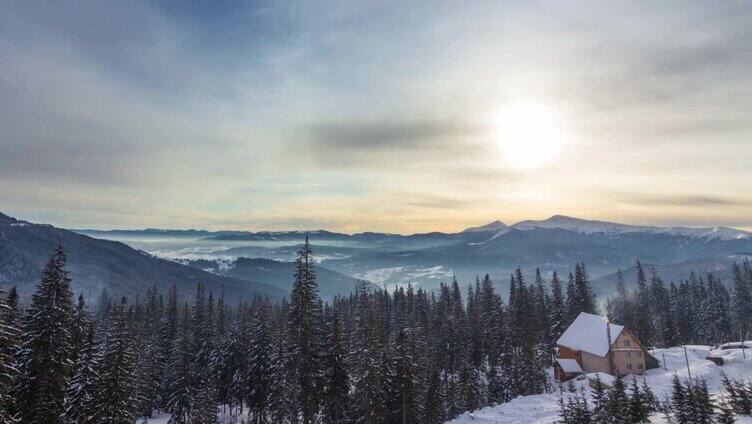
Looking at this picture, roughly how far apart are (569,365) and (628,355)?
31.9 ft

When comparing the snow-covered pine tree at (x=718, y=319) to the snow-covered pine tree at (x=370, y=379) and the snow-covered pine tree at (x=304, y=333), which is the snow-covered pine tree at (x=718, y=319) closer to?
the snow-covered pine tree at (x=370, y=379)

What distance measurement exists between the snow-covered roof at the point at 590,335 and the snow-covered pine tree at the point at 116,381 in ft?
233

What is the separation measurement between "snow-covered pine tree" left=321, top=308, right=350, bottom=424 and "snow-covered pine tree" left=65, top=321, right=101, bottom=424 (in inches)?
791

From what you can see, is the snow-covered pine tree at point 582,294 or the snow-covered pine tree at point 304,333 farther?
the snow-covered pine tree at point 582,294

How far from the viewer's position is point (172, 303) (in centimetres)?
8494

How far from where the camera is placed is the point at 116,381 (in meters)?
33.7

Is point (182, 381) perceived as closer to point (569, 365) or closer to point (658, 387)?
point (569, 365)

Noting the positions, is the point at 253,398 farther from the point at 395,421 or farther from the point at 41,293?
the point at 41,293

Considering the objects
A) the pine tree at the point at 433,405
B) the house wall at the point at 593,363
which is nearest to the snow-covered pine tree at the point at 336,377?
the pine tree at the point at 433,405

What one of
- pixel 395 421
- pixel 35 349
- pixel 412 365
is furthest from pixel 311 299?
pixel 35 349

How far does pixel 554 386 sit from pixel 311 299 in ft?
185

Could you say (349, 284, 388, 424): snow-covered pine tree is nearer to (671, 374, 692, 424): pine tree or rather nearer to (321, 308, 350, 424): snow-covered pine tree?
(321, 308, 350, 424): snow-covered pine tree

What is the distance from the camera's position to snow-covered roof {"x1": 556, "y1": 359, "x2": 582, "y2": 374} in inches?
3009

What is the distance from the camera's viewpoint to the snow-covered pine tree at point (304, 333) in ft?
124
